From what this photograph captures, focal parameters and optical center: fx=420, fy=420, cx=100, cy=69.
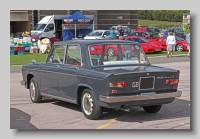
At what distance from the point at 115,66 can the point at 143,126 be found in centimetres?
143

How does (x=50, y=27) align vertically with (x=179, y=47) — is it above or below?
above

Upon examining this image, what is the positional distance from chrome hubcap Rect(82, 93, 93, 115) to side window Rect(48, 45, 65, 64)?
57.9 inches

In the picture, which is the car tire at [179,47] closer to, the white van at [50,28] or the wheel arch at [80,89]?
the white van at [50,28]

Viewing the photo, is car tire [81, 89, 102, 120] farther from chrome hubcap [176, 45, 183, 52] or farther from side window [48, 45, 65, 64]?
chrome hubcap [176, 45, 183, 52]

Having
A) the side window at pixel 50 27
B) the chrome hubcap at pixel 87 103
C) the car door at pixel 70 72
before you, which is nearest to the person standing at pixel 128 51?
the car door at pixel 70 72

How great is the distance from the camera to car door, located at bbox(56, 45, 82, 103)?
8.62 meters

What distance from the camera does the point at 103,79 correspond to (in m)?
7.65

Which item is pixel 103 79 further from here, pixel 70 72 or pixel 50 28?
pixel 50 28

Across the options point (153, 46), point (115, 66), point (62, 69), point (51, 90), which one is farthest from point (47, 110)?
point (153, 46)

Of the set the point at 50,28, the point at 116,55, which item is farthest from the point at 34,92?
the point at 50,28

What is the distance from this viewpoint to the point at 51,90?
31.3 feet

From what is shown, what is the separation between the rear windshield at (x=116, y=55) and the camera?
28.0 feet

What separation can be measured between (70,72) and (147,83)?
1.70 metres

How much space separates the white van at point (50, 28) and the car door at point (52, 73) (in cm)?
2822
